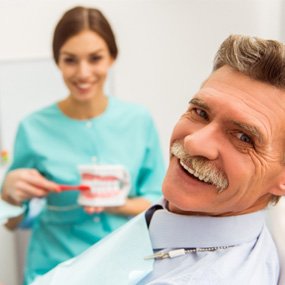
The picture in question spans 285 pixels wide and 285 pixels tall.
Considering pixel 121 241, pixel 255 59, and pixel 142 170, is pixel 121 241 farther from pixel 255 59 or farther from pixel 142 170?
pixel 142 170

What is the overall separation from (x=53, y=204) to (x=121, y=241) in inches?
21.7

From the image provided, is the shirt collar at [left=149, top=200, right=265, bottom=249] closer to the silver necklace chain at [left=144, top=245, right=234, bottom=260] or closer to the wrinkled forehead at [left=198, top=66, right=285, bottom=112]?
the silver necklace chain at [left=144, top=245, right=234, bottom=260]

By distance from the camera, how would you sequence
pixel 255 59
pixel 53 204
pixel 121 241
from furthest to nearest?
1. pixel 53 204
2. pixel 121 241
3. pixel 255 59

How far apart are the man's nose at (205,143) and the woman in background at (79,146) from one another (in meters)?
0.65

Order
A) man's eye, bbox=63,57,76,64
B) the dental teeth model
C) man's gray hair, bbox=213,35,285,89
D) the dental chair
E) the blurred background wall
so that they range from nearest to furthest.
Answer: man's gray hair, bbox=213,35,285,89 → the dental chair → the dental teeth model → man's eye, bbox=63,57,76,64 → the blurred background wall

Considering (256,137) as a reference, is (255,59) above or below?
above

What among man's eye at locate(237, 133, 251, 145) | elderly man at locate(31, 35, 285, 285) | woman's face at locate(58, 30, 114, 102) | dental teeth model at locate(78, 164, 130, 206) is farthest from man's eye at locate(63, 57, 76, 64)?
man's eye at locate(237, 133, 251, 145)

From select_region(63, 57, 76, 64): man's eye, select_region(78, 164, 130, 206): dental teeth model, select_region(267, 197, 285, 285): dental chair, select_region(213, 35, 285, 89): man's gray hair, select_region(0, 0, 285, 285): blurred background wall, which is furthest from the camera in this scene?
select_region(0, 0, 285, 285): blurred background wall

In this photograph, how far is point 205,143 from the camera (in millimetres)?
759

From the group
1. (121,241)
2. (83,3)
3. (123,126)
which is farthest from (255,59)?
(83,3)

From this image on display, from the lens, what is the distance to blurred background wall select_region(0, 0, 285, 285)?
5.80 ft

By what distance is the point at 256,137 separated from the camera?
759mm

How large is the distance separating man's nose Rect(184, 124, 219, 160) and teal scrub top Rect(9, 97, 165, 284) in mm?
685

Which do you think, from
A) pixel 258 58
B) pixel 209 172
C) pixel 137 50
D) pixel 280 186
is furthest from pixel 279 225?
pixel 137 50
